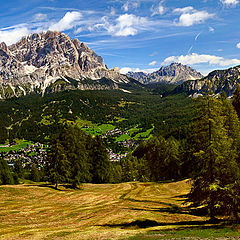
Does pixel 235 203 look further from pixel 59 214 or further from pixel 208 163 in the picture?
pixel 59 214

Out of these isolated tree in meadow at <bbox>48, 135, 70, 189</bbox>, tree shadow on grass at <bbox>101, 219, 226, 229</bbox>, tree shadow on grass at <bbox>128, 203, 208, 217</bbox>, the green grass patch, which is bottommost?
tree shadow on grass at <bbox>128, 203, 208, 217</bbox>

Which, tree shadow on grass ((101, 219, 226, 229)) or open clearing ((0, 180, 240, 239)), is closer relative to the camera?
open clearing ((0, 180, 240, 239))

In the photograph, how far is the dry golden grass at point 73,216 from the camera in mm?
24000

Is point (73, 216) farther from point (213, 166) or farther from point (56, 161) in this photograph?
point (56, 161)

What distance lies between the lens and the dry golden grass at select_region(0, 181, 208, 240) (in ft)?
78.7

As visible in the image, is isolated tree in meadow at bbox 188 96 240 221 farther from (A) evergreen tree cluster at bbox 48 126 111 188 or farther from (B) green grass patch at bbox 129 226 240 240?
(A) evergreen tree cluster at bbox 48 126 111 188

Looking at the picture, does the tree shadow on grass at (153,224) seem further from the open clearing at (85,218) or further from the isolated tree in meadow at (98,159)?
the isolated tree in meadow at (98,159)

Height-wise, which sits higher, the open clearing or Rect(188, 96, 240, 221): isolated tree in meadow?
Rect(188, 96, 240, 221): isolated tree in meadow

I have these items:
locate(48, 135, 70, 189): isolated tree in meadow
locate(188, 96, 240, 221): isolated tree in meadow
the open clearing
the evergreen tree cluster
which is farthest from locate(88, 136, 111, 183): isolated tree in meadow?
locate(188, 96, 240, 221): isolated tree in meadow

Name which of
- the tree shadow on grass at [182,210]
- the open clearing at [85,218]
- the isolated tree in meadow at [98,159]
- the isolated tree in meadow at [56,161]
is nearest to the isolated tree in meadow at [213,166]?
the open clearing at [85,218]

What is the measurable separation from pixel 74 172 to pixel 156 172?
39148 mm

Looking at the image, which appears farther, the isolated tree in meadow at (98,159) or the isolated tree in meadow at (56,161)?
the isolated tree in meadow at (98,159)

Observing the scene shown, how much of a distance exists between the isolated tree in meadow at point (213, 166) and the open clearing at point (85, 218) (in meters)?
2.58

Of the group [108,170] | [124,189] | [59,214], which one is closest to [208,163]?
[59,214]
